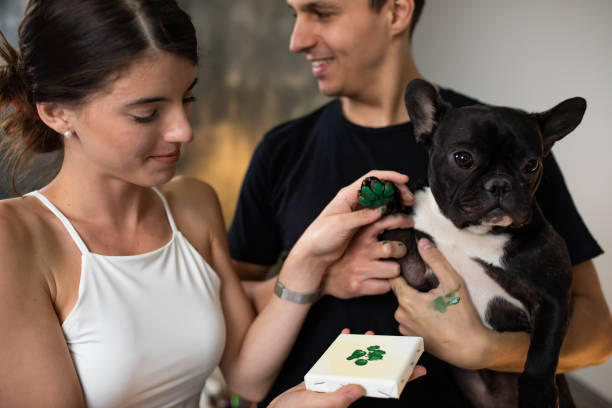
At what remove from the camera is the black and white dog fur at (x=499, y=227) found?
3.30ft

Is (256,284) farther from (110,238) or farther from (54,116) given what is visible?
(54,116)

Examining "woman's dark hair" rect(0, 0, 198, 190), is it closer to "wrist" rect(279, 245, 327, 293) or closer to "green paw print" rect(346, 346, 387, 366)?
"wrist" rect(279, 245, 327, 293)

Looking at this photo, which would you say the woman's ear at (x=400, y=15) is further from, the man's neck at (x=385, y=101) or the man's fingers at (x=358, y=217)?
the man's fingers at (x=358, y=217)

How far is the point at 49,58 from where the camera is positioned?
40.9 inches

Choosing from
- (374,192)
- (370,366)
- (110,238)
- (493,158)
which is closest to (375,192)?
(374,192)

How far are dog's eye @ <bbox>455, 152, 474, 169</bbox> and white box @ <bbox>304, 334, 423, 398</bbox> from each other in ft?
1.10

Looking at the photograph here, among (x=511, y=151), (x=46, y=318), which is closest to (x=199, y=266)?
(x=46, y=318)

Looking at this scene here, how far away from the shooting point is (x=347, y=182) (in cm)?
135

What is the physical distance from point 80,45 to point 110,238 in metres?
0.39

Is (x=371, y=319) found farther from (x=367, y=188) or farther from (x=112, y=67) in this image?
(x=112, y=67)

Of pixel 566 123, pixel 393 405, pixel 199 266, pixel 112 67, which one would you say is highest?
pixel 112 67

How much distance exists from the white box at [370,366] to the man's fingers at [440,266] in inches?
6.4

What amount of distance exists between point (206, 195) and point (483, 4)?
151 centimetres

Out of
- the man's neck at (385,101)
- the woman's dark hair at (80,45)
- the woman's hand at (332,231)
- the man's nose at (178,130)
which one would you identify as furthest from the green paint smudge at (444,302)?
the woman's dark hair at (80,45)
